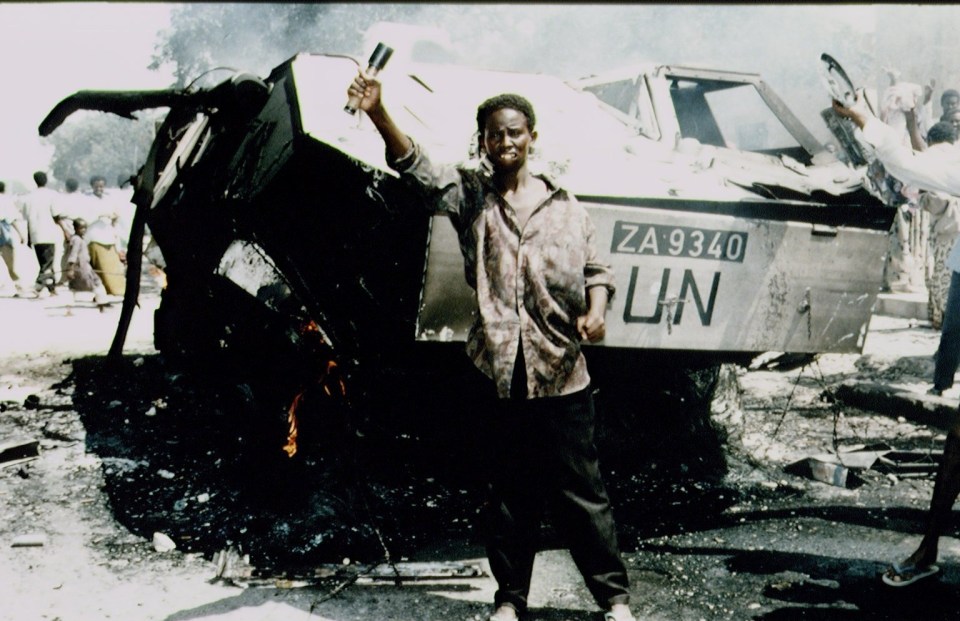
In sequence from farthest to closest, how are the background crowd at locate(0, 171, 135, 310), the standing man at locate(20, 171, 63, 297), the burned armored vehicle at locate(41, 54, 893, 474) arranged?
the standing man at locate(20, 171, 63, 297) → the background crowd at locate(0, 171, 135, 310) → the burned armored vehicle at locate(41, 54, 893, 474)

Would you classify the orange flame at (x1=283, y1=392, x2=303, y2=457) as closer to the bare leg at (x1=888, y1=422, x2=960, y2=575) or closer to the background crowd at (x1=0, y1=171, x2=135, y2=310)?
the bare leg at (x1=888, y1=422, x2=960, y2=575)

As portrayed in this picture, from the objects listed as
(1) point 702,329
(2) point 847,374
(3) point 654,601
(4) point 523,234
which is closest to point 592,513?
(3) point 654,601

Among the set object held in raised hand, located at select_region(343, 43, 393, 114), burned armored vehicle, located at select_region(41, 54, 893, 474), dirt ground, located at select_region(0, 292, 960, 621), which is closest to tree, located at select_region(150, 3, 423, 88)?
dirt ground, located at select_region(0, 292, 960, 621)

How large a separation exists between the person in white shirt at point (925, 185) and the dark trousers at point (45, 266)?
13.1 metres

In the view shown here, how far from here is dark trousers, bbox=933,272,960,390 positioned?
18.6 ft

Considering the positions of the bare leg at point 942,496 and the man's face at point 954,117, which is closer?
the bare leg at point 942,496

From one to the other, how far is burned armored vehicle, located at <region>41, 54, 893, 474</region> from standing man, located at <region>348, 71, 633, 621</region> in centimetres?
21

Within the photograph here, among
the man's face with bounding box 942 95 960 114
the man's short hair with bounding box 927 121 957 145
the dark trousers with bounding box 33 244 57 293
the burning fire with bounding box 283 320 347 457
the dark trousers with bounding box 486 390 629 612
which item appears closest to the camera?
the dark trousers with bounding box 486 390 629 612

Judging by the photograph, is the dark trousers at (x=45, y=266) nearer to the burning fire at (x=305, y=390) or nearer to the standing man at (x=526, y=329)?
the burning fire at (x=305, y=390)

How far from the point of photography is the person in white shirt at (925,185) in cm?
303

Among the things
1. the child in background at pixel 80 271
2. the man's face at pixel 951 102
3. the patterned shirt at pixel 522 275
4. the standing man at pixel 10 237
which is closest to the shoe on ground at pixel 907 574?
the patterned shirt at pixel 522 275

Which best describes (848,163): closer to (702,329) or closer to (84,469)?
(702,329)

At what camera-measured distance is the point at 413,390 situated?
402 centimetres

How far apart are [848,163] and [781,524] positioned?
6.90 ft
